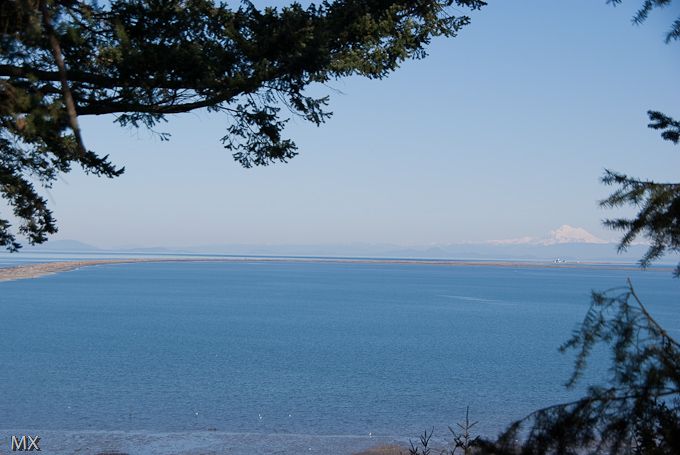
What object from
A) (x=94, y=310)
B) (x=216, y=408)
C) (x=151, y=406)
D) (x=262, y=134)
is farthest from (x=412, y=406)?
(x=94, y=310)

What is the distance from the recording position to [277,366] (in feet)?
127

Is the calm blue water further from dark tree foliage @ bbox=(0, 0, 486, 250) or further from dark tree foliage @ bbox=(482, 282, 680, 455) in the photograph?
dark tree foliage @ bbox=(482, 282, 680, 455)

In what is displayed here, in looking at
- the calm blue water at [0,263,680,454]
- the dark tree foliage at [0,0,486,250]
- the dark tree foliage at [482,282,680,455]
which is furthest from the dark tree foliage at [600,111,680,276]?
the calm blue water at [0,263,680,454]

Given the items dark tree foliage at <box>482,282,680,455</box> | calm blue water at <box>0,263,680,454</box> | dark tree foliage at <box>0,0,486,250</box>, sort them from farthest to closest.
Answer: calm blue water at <box>0,263,680,454</box> → dark tree foliage at <box>0,0,486,250</box> → dark tree foliage at <box>482,282,680,455</box>

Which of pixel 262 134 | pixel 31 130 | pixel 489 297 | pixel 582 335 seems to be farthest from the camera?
pixel 489 297

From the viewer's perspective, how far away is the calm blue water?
25469 millimetres

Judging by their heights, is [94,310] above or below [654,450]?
below

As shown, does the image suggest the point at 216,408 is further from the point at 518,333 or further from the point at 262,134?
the point at 518,333

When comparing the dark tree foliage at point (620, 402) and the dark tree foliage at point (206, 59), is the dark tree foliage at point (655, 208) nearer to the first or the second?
the dark tree foliage at point (620, 402)

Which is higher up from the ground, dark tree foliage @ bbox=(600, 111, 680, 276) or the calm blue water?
dark tree foliage @ bbox=(600, 111, 680, 276)

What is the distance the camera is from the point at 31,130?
28.5 feet

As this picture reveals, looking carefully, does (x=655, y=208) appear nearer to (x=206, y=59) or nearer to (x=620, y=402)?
(x=620, y=402)

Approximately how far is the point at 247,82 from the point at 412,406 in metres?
19.2

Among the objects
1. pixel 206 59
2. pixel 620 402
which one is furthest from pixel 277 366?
pixel 620 402
